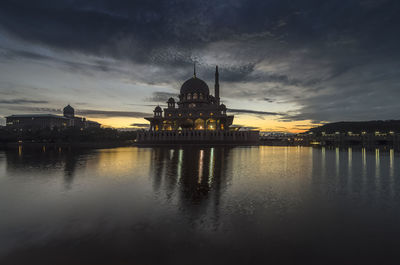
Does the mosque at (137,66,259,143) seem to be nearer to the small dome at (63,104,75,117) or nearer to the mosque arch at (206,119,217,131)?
the mosque arch at (206,119,217,131)

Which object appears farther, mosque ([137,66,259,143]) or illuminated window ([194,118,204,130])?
illuminated window ([194,118,204,130])

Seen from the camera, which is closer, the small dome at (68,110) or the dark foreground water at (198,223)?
the dark foreground water at (198,223)

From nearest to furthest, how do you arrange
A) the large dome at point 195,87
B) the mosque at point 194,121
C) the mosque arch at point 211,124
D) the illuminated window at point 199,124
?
the mosque at point 194,121
the mosque arch at point 211,124
the illuminated window at point 199,124
the large dome at point 195,87

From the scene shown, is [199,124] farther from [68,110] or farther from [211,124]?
[68,110]

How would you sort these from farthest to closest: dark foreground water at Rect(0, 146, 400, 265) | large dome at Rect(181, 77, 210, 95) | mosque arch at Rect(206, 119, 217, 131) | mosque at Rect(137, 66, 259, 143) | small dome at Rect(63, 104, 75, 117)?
small dome at Rect(63, 104, 75, 117)
large dome at Rect(181, 77, 210, 95)
mosque arch at Rect(206, 119, 217, 131)
mosque at Rect(137, 66, 259, 143)
dark foreground water at Rect(0, 146, 400, 265)

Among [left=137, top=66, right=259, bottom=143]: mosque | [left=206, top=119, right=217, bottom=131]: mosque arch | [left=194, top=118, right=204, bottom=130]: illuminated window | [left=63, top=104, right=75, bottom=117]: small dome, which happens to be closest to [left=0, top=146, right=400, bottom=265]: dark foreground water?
[left=137, top=66, right=259, bottom=143]: mosque

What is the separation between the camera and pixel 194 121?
Answer: 93062mm

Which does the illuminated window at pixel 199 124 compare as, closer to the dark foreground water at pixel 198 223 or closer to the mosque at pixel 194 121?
the mosque at pixel 194 121

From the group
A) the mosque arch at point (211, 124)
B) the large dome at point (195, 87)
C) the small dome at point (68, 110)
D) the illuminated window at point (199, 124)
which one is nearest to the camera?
the mosque arch at point (211, 124)

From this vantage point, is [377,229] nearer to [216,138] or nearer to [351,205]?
[351,205]

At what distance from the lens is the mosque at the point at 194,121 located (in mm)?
82562

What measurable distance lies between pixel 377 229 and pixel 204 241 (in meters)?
6.72

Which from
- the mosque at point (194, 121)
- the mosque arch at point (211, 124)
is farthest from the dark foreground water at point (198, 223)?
the mosque arch at point (211, 124)

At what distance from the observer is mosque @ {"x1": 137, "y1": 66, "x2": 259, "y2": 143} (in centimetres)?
8256
